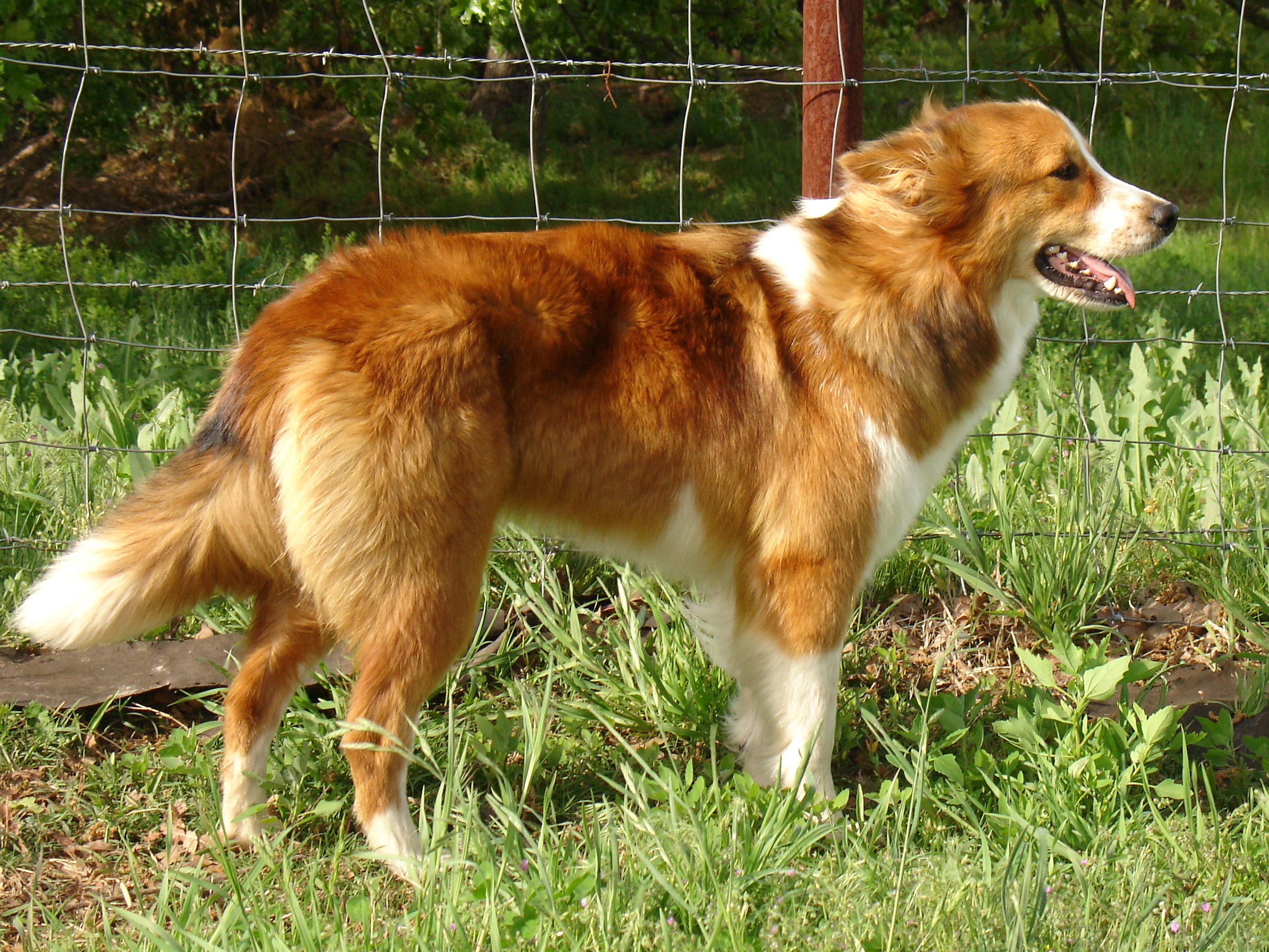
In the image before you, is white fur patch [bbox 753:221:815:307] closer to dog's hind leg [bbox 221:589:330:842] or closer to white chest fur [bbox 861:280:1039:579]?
white chest fur [bbox 861:280:1039:579]

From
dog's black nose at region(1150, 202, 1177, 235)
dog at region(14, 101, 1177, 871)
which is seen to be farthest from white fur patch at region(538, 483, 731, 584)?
dog's black nose at region(1150, 202, 1177, 235)

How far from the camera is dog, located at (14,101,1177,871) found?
2330 mm

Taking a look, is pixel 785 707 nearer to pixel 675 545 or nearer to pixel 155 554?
pixel 675 545

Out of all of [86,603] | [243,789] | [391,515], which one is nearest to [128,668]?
[243,789]

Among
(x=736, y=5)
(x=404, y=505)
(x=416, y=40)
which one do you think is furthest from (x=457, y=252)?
(x=736, y=5)

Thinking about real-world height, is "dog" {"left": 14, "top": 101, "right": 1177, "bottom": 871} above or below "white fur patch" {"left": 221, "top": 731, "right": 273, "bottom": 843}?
above

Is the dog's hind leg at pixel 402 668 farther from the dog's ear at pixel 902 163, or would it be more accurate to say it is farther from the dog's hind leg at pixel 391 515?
the dog's ear at pixel 902 163

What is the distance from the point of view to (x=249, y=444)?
7.76 feet

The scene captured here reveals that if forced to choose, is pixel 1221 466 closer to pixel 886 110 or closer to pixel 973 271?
pixel 973 271

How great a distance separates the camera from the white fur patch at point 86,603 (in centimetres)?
234

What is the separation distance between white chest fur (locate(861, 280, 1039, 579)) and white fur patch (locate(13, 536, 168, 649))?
5.34ft

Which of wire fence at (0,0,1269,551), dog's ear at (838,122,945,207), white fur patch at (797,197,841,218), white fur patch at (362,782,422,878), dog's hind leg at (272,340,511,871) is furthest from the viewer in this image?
wire fence at (0,0,1269,551)

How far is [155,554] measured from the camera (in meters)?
2.38

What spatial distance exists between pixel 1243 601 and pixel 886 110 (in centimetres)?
951
